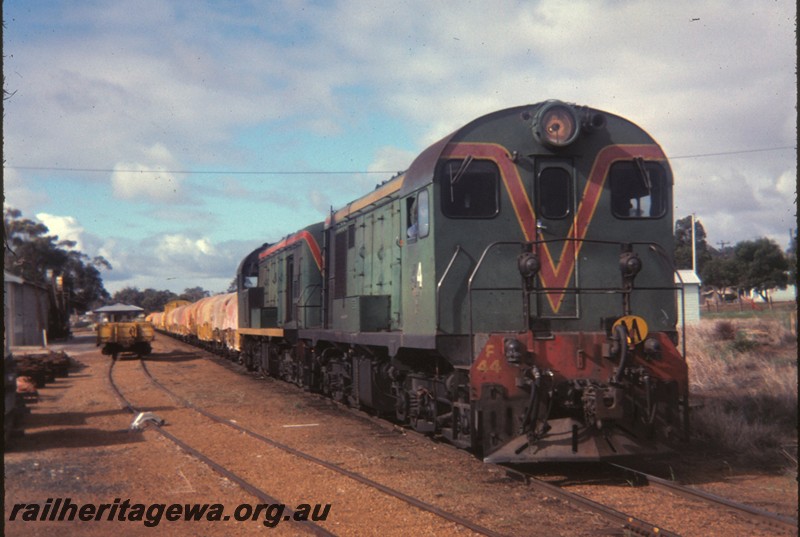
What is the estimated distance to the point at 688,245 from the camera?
232 ft

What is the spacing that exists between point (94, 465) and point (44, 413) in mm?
5920

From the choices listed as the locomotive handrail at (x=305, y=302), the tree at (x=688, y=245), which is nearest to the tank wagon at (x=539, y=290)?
the locomotive handrail at (x=305, y=302)

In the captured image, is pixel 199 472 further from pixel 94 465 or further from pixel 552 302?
pixel 552 302

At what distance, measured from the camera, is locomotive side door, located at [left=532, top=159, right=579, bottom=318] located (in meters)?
8.62

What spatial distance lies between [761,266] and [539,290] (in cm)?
5304

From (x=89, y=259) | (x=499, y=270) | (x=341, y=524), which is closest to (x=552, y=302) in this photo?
(x=499, y=270)

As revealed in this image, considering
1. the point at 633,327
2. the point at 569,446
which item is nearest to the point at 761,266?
the point at 633,327

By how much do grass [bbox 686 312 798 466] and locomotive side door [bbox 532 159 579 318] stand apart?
2230 millimetres

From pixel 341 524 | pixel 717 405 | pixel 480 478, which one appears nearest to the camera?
pixel 341 524

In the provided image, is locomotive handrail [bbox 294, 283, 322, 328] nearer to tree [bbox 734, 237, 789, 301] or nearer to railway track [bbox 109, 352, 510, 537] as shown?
railway track [bbox 109, 352, 510, 537]

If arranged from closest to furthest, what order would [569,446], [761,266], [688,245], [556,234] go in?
[569,446] → [556,234] → [761,266] → [688,245]

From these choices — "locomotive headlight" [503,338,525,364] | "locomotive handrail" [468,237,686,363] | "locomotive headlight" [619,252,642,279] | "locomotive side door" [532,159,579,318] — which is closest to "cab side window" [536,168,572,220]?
"locomotive side door" [532,159,579,318]

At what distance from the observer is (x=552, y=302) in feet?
28.4

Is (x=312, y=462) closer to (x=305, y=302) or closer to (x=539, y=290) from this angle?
(x=539, y=290)
